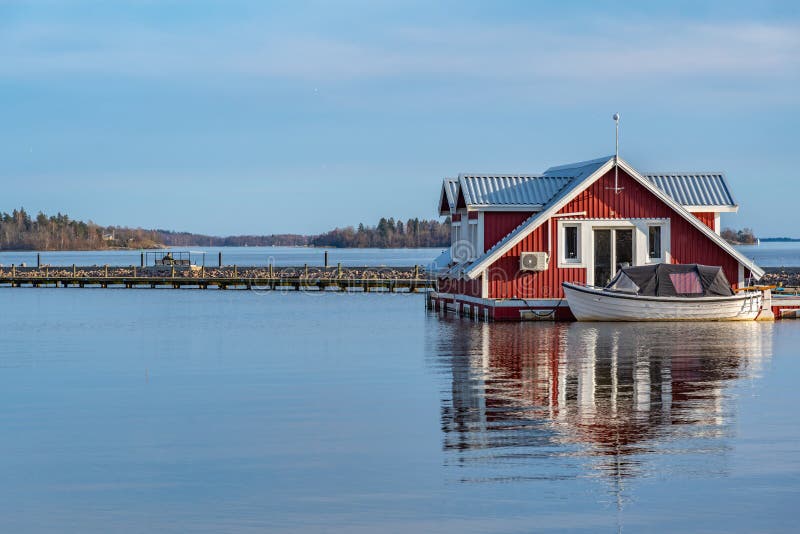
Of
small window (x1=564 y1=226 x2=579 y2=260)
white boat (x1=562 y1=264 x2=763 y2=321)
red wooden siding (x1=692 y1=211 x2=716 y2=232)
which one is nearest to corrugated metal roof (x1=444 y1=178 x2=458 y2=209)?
small window (x1=564 y1=226 x2=579 y2=260)

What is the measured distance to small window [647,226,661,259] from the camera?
141 ft

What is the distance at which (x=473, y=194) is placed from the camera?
43438 millimetres

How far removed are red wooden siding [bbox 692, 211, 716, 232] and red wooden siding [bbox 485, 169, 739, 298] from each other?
142 centimetres

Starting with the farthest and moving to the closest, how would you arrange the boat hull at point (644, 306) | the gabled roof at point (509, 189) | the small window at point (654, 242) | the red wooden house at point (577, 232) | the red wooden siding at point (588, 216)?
1. the gabled roof at point (509, 189)
2. the small window at point (654, 242)
3. the red wooden siding at point (588, 216)
4. the red wooden house at point (577, 232)
5. the boat hull at point (644, 306)

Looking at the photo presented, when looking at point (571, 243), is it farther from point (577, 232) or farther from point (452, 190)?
point (452, 190)

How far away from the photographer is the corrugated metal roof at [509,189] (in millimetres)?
43188


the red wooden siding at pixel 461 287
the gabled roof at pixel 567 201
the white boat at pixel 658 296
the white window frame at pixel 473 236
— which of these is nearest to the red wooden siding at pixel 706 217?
the gabled roof at pixel 567 201

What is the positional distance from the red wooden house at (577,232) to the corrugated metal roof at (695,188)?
0.05 metres

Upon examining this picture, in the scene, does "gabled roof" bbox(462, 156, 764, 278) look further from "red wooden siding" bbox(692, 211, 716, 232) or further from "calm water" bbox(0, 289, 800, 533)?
"calm water" bbox(0, 289, 800, 533)

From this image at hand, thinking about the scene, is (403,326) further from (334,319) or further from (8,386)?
(8,386)

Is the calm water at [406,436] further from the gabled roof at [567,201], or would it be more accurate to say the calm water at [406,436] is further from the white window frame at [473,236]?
the white window frame at [473,236]

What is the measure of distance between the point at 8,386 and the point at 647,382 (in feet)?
41.5

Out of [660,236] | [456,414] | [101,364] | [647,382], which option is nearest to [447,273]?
[660,236]

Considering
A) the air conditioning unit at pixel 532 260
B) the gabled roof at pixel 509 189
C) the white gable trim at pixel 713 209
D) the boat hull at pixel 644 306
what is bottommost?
the boat hull at pixel 644 306
